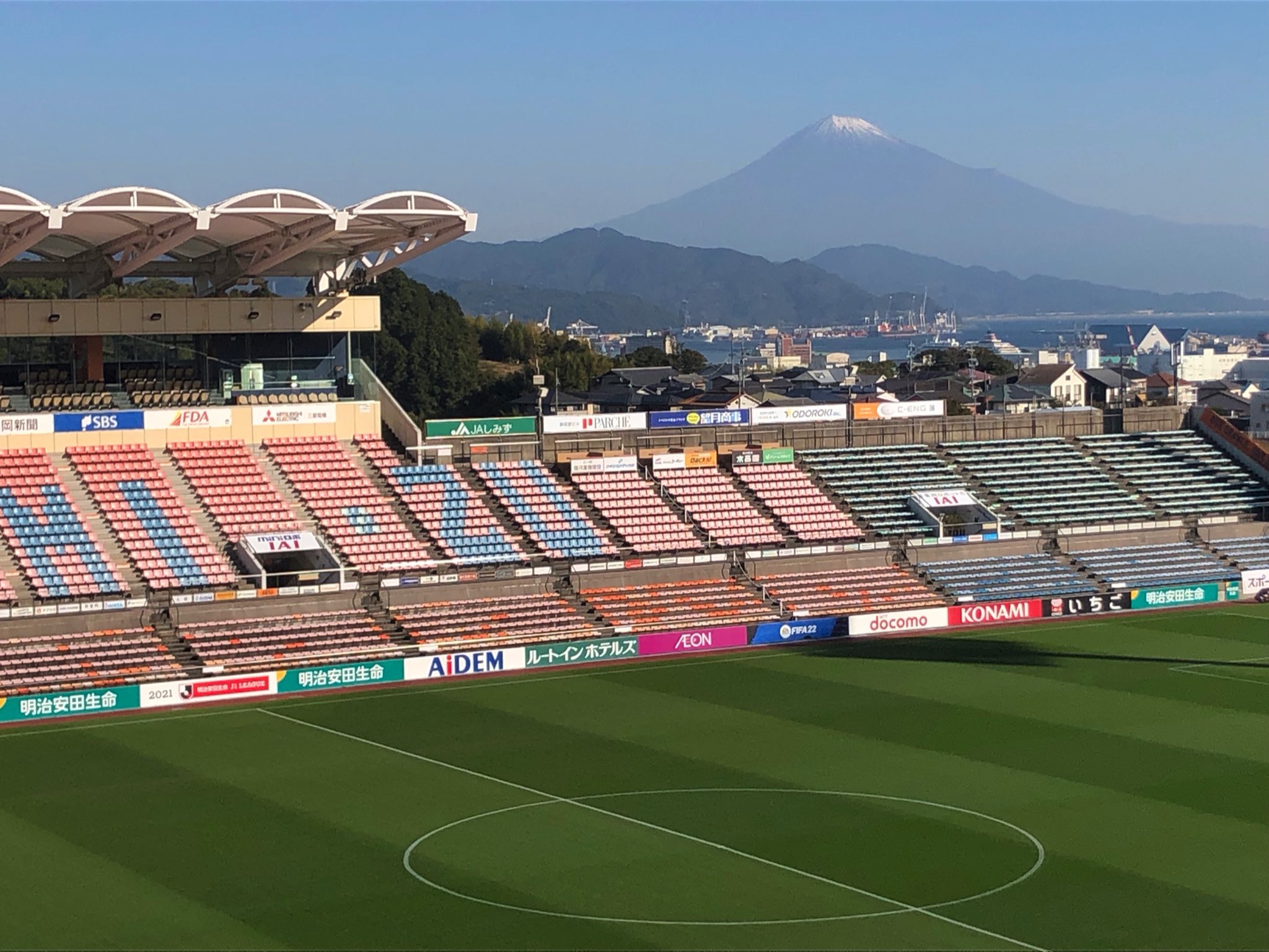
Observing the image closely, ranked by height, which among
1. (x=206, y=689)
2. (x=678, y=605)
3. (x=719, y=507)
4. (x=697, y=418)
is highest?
(x=697, y=418)

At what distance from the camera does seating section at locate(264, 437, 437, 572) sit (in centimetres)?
5806

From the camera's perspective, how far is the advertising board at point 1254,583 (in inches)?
2603

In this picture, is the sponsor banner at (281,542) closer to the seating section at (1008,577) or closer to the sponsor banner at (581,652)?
the sponsor banner at (581,652)

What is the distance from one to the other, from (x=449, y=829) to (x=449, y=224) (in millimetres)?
29319

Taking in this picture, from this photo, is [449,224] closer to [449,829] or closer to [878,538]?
[878,538]

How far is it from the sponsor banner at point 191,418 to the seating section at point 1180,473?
119 ft

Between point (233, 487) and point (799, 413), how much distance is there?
23.7 metres

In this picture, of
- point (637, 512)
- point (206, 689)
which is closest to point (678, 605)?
point (637, 512)

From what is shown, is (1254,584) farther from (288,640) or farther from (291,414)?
(288,640)

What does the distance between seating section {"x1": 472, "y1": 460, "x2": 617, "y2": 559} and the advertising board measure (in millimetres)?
23273

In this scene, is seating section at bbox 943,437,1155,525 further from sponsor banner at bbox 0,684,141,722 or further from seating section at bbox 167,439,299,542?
sponsor banner at bbox 0,684,141,722

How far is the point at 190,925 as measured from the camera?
92.2 ft

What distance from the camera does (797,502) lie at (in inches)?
A: 2665

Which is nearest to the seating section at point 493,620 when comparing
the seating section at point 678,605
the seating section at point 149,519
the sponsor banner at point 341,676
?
the seating section at point 678,605
